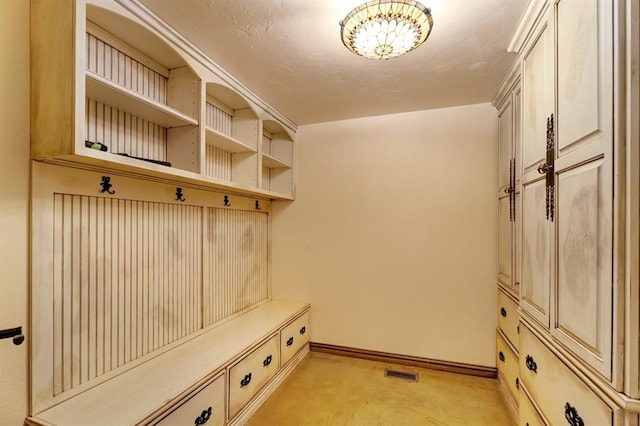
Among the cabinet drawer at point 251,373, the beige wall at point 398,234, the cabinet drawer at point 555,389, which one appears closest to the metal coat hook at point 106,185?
the cabinet drawer at point 251,373

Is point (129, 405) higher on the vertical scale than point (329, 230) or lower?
lower

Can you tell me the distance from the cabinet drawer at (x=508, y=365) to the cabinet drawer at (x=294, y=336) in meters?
1.75

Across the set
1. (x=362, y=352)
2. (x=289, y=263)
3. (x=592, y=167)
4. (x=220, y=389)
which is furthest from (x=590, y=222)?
(x=289, y=263)

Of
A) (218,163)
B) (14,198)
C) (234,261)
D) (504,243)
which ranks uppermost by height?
(218,163)

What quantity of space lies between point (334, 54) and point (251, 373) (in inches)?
87.7

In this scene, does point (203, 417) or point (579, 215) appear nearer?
point (579, 215)

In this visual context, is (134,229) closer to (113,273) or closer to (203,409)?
(113,273)

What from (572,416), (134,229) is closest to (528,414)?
(572,416)

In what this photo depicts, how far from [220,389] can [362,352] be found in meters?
1.60

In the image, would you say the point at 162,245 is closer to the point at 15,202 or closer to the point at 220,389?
the point at 15,202

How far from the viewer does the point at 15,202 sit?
48.5 inches

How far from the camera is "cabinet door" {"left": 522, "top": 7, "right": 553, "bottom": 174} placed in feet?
4.38

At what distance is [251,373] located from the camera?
6.86 ft

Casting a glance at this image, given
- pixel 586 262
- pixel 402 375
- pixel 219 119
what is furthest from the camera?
pixel 402 375
